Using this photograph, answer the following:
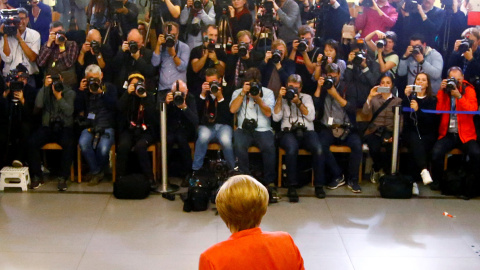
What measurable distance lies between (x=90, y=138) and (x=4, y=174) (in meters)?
0.89

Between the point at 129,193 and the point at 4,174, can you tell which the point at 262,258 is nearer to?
the point at 129,193

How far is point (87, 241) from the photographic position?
4.79m

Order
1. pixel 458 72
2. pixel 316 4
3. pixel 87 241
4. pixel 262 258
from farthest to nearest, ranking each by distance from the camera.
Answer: pixel 316 4, pixel 458 72, pixel 87 241, pixel 262 258

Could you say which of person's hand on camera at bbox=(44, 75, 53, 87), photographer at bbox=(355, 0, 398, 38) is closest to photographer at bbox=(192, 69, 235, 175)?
person's hand on camera at bbox=(44, 75, 53, 87)

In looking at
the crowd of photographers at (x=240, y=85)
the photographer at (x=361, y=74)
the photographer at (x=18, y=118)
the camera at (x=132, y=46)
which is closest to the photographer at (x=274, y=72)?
the crowd of photographers at (x=240, y=85)

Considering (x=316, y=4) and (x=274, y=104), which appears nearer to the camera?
(x=274, y=104)

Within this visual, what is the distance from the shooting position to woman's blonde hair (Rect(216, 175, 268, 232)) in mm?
2281

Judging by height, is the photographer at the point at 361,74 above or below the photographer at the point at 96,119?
above

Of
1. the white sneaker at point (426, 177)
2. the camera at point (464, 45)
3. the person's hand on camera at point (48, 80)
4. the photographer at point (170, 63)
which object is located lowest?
the white sneaker at point (426, 177)

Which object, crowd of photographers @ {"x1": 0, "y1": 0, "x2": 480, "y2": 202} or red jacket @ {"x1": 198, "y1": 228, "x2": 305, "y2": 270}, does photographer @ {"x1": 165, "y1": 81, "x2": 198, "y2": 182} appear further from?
red jacket @ {"x1": 198, "y1": 228, "x2": 305, "y2": 270}

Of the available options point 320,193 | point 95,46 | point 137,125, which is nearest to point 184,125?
point 137,125

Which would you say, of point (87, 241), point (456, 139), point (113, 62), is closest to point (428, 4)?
point (456, 139)

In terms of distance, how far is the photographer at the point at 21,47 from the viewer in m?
6.47

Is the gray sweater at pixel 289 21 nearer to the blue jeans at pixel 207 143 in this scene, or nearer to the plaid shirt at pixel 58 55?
the blue jeans at pixel 207 143
